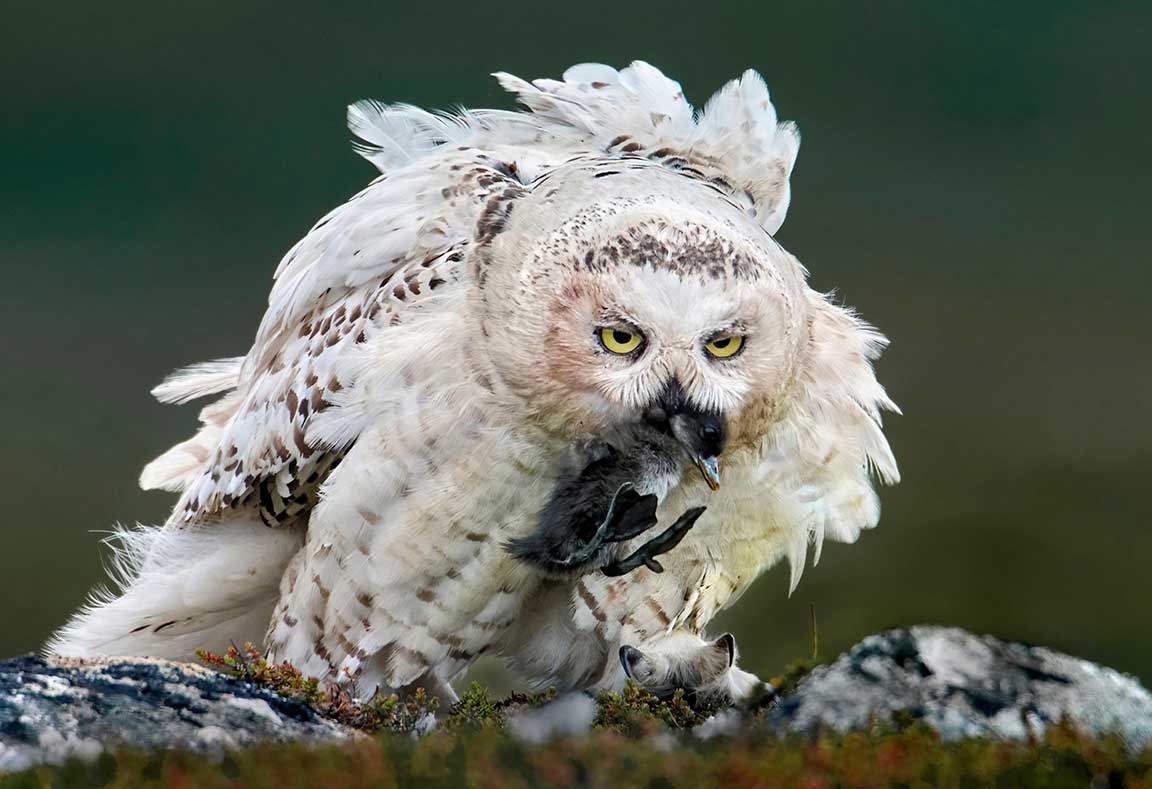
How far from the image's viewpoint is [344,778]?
2.94 meters

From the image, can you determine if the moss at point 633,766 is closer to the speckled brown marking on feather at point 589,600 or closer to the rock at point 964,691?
the rock at point 964,691

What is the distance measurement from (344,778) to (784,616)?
9674 millimetres

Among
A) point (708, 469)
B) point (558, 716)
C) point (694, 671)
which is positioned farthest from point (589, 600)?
point (708, 469)

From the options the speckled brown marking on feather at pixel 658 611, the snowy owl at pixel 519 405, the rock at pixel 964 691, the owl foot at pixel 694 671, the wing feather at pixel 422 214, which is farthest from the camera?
the wing feather at pixel 422 214

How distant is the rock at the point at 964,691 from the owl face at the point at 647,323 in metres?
0.99

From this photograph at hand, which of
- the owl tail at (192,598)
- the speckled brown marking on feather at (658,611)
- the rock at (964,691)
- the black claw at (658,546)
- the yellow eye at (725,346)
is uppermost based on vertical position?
the yellow eye at (725,346)

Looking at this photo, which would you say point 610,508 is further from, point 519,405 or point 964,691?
point 964,691

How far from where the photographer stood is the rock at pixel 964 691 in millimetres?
3432

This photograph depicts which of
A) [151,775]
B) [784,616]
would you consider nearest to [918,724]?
[151,775]

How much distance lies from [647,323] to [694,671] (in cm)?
144

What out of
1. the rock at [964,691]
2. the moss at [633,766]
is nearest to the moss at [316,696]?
the moss at [633,766]

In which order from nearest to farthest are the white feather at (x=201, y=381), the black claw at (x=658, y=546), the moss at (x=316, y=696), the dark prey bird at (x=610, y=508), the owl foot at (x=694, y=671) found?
the moss at (x=316, y=696) → the dark prey bird at (x=610, y=508) → the black claw at (x=658, y=546) → the owl foot at (x=694, y=671) → the white feather at (x=201, y=381)

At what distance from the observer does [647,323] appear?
4.32 meters

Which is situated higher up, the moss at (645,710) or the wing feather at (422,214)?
the wing feather at (422,214)
